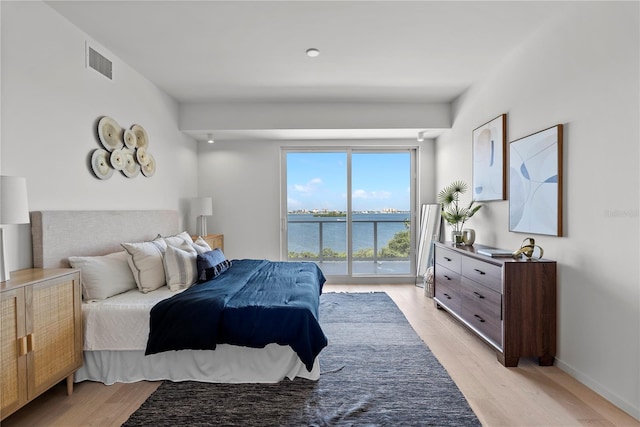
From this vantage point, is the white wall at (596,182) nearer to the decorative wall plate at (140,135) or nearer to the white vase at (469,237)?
the white vase at (469,237)

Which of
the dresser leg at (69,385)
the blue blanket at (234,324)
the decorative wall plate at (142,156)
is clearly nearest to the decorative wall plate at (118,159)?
the decorative wall plate at (142,156)

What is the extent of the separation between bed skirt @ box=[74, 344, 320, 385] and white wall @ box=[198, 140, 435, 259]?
2.95 metres

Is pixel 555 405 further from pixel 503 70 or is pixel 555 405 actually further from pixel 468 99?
pixel 468 99

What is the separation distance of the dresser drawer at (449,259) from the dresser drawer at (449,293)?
0.34 ft

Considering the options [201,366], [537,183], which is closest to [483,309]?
[537,183]

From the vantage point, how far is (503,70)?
334 cm

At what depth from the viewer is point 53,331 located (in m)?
2.02

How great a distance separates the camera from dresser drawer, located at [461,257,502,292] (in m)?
2.64

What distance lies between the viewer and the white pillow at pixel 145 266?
9.00 feet

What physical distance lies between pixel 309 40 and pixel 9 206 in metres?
2.49

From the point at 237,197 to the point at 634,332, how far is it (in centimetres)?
473

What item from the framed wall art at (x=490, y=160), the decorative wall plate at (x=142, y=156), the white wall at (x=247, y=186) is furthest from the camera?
the white wall at (x=247, y=186)

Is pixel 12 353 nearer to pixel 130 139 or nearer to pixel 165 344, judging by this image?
pixel 165 344

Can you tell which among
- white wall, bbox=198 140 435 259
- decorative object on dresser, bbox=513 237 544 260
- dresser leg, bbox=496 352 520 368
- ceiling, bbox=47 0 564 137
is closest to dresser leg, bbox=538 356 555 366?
dresser leg, bbox=496 352 520 368
